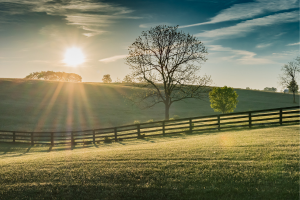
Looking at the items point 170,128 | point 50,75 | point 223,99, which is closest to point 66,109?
point 223,99

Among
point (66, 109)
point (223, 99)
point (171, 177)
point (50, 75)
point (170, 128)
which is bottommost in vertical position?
point (170, 128)

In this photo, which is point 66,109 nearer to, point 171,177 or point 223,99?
point 223,99

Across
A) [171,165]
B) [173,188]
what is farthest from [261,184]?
[171,165]

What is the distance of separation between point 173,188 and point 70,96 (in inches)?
2444

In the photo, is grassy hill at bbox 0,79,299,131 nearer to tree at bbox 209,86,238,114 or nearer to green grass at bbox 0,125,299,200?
tree at bbox 209,86,238,114

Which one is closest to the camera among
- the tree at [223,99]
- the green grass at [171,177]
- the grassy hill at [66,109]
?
the green grass at [171,177]

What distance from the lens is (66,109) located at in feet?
168

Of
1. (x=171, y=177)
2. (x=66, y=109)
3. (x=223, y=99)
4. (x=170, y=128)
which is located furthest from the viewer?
(x=66, y=109)

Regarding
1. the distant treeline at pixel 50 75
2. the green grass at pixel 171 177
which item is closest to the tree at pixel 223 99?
the green grass at pixel 171 177

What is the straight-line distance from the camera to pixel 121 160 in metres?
8.99

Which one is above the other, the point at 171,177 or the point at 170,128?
the point at 171,177

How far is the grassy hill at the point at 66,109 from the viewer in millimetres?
40812

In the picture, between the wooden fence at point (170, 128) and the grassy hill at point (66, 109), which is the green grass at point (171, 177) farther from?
the grassy hill at point (66, 109)

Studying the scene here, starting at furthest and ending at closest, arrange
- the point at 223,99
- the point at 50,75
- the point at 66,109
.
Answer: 1. the point at 50,75
2. the point at 66,109
3. the point at 223,99
